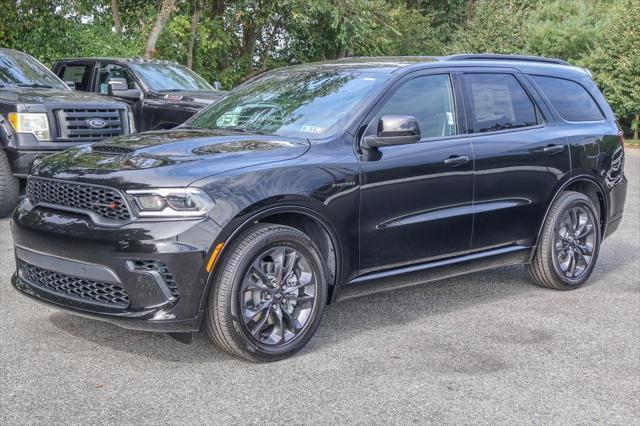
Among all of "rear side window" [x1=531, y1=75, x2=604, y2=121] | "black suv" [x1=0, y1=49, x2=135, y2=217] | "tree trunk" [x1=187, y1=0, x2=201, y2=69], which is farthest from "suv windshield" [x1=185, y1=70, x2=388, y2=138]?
"tree trunk" [x1=187, y1=0, x2=201, y2=69]

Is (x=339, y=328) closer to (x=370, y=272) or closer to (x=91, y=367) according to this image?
(x=370, y=272)

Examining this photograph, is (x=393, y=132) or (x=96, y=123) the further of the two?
(x=96, y=123)

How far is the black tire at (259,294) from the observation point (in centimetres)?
462

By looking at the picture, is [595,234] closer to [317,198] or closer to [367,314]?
[367,314]

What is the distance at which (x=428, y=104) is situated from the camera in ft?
19.4

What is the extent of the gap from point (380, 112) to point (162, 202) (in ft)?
5.65

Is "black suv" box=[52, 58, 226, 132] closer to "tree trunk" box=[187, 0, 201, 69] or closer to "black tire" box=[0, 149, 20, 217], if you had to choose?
"black tire" box=[0, 149, 20, 217]

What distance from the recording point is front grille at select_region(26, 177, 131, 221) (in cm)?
456

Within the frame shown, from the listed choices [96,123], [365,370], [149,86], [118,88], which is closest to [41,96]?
[96,123]

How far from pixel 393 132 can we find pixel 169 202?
1.53 m

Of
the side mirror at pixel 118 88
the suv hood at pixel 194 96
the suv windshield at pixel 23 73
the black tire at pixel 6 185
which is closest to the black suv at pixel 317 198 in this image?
the black tire at pixel 6 185

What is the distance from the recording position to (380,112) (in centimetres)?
557

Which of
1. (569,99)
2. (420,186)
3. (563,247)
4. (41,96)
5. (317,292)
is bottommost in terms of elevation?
(563,247)

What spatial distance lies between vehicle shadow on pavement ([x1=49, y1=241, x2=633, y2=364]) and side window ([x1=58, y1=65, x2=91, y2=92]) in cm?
841
